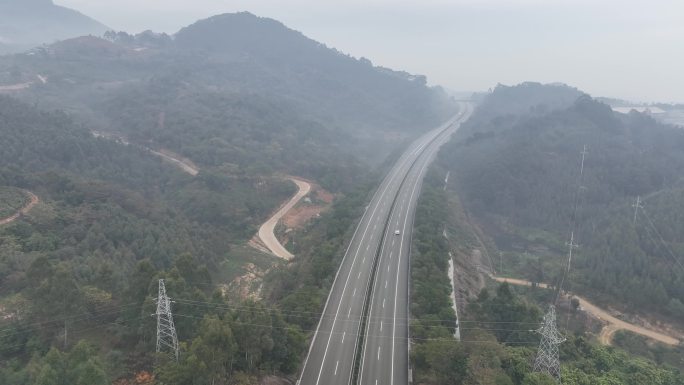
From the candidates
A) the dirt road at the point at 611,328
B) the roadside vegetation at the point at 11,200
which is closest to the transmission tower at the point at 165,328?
the roadside vegetation at the point at 11,200

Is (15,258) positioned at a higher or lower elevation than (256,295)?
higher

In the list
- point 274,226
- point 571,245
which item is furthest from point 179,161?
point 571,245

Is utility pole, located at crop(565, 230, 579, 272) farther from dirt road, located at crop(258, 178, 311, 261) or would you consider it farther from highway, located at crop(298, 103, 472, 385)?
dirt road, located at crop(258, 178, 311, 261)

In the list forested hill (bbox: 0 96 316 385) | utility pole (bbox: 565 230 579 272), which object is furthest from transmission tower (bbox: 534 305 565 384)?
utility pole (bbox: 565 230 579 272)

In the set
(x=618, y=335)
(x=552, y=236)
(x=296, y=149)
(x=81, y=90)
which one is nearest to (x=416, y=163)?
(x=296, y=149)

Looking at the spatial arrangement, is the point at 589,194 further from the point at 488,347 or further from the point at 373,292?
the point at 488,347

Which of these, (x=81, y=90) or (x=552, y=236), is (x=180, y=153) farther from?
(x=552, y=236)
